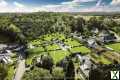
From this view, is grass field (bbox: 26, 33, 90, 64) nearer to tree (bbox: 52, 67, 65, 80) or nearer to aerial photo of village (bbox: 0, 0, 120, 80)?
aerial photo of village (bbox: 0, 0, 120, 80)

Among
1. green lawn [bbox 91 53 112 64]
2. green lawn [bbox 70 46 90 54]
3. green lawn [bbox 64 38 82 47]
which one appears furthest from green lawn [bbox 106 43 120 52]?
green lawn [bbox 64 38 82 47]

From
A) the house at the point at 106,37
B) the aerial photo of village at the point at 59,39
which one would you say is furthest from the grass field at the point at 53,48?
the house at the point at 106,37

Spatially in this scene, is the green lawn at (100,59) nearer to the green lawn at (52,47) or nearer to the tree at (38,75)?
the green lawn at (52,47)

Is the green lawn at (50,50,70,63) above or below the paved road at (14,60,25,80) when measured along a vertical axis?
above

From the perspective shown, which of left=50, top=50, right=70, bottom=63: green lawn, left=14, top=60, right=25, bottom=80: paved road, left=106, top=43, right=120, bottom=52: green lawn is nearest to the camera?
left=14, top=60, right=25, bottom=80: paved road

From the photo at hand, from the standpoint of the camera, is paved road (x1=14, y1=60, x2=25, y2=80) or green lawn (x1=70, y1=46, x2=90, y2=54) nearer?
paved road (x1=14, y1=60, x2=25, y2=80)

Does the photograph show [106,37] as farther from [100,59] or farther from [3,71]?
[3,71]

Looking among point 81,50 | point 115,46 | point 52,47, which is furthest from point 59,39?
point 115,46
